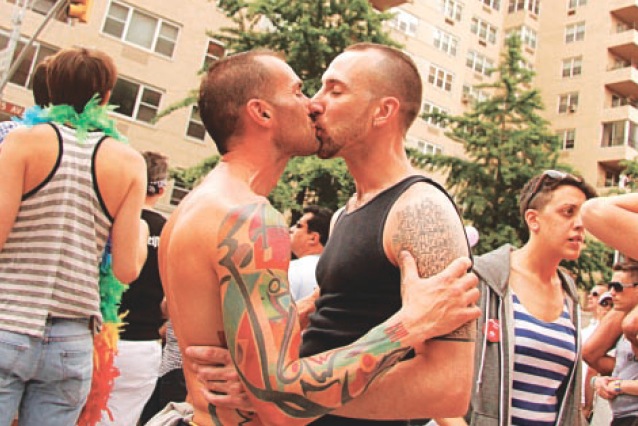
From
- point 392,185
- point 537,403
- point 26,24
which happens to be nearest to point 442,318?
point 392,185

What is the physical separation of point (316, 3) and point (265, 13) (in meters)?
1.52

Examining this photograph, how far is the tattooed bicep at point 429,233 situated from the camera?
73.7 inches

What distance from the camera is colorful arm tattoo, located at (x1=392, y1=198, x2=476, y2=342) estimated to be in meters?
1.87

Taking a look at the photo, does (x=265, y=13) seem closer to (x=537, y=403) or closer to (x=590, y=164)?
(x=537, y=403)

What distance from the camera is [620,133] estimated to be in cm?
3600

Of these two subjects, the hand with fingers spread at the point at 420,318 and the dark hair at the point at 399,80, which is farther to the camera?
the dark hair at the point at 399,80

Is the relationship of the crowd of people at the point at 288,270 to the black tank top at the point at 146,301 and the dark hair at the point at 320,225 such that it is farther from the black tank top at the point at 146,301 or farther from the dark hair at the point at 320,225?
the dark hair at the point at 320,225

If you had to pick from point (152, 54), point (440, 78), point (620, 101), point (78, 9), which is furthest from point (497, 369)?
point (620, 101)

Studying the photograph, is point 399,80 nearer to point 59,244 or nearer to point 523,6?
point 59,244

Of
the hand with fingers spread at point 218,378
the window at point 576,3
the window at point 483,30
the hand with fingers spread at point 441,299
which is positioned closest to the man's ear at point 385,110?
the hand with fingers spread at point 441,299

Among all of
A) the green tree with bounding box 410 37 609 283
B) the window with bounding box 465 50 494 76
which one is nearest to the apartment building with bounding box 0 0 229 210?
the green tree with bounding box 410 37 609 283

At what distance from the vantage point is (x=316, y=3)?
17.4 m

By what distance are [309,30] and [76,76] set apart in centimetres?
1449

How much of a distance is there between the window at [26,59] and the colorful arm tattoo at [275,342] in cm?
1985
